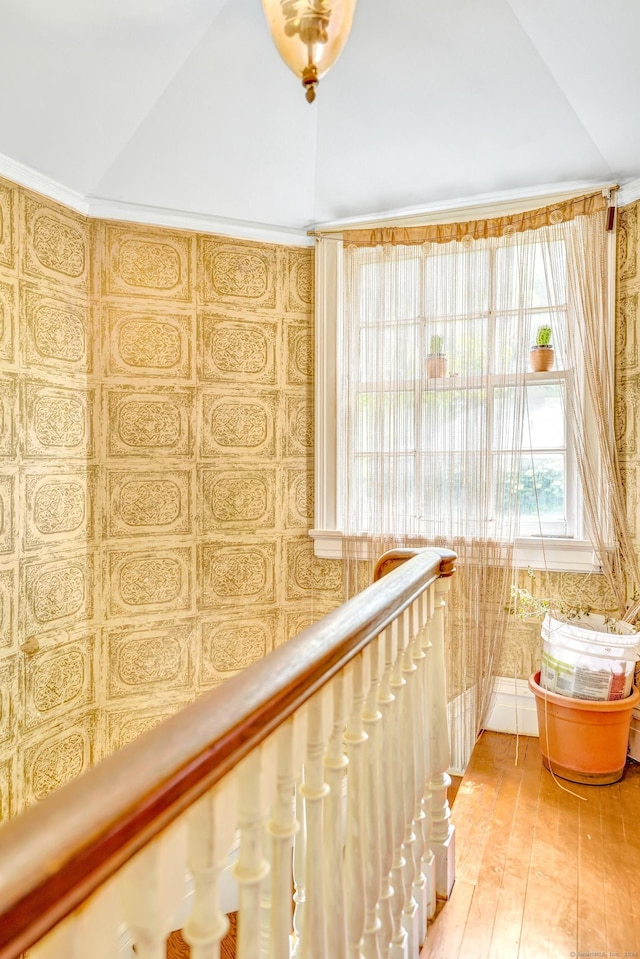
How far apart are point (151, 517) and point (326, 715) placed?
7.45 ft

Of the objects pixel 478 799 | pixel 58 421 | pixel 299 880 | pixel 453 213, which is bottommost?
pixel 478 799

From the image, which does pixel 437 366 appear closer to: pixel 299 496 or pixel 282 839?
pixel 299 496

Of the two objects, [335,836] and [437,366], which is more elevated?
[437,366]

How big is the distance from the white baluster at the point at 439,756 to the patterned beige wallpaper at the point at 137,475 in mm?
1605

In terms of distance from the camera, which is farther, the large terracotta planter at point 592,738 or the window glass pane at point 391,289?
the window glass pane at point 391,289

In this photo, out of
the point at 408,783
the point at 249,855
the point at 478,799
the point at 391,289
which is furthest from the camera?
the point at 391,289

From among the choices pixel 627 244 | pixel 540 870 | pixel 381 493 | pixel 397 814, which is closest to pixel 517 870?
pixel 540 870

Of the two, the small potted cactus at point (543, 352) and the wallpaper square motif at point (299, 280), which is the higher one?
the wallpaper square motif at point (299, 280)

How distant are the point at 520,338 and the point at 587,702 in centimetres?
162

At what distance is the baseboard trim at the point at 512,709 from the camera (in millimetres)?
2691

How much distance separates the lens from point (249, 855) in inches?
24.9

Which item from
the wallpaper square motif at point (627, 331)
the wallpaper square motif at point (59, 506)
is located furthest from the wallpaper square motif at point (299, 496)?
the wallpaper square motif at point (627, 331)

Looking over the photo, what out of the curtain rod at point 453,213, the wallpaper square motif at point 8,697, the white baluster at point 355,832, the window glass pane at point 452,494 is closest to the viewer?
the white baluster at point 355,832

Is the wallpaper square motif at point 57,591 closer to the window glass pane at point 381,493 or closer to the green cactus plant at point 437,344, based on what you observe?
the window glass pane at point 381,493
